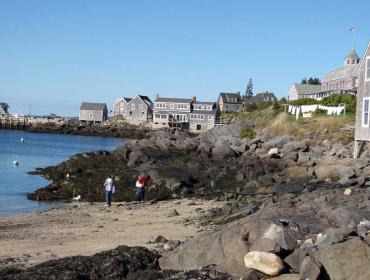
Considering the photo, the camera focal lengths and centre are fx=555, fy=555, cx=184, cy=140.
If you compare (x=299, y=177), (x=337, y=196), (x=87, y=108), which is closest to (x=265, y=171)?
(x=299, y=177)

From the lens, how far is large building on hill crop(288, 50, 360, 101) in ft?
249

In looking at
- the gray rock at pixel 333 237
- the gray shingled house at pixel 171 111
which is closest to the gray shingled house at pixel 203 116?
the gray shingled house at pixel 171 111

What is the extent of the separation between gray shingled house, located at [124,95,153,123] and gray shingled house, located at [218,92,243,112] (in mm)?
16627

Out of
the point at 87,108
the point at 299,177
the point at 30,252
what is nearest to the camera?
the point at 30,252

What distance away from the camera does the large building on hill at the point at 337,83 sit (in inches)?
2982

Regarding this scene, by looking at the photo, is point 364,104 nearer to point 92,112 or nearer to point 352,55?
point 352,55

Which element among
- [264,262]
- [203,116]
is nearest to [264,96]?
[203,116]

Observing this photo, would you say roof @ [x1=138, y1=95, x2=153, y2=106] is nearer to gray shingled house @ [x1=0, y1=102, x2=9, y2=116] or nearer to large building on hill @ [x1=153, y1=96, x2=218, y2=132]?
large building on hill @ [x1=153, y1=96, x2=218, y2=132]

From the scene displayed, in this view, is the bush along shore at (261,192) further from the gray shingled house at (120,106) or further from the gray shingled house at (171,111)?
the gray shingled house at (120,106)

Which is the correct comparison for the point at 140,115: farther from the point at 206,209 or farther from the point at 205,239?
the point at 205,239

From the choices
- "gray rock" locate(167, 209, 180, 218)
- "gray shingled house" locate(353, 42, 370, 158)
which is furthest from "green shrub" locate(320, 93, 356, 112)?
"gray rock" locate(167, 209, 180, 218)

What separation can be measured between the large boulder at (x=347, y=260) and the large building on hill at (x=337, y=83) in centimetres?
6044

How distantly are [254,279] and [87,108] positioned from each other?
429 ft

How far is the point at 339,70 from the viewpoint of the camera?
83000mm
